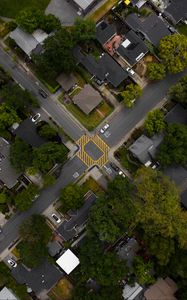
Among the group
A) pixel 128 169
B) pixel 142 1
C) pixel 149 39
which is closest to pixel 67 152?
pixel 128 169

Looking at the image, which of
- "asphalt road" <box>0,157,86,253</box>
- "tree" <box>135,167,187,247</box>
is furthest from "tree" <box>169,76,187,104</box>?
"asphalt road" <box>0,157,86,253</box>

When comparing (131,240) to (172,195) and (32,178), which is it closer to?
(172,195)

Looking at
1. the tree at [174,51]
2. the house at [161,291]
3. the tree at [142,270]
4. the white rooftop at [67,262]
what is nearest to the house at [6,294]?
the white rooftop at [67,262]

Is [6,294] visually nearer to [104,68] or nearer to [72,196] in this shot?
[72,196]

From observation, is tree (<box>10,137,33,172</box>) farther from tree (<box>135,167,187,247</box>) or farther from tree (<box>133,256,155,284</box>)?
tree (<box>133,256,155,284</box>)

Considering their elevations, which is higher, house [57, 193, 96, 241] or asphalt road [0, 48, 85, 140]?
asphalt road [0, 48, 85, 140]
